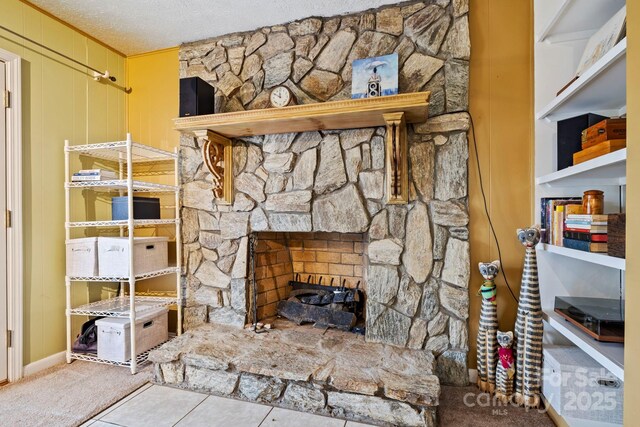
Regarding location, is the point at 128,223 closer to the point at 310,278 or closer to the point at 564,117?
the point at 310,278

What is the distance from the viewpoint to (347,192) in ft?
7.18

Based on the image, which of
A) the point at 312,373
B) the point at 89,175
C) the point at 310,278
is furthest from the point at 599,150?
the point at 89,175

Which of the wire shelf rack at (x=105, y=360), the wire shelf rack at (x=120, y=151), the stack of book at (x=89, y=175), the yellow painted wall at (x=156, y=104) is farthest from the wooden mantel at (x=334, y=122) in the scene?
the wire shelf rack at (x=105, y=360)

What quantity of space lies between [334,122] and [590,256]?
1476 mm

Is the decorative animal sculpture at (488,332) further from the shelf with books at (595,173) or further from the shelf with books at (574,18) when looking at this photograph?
the shelf with books at (574,18)

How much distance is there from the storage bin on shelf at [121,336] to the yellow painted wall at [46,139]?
0.39 metres

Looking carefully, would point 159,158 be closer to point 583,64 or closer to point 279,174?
point 279,174

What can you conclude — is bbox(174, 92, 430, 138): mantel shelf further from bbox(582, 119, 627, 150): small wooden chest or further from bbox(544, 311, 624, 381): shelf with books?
bbox(544, 311, 624, 381): shelf with books

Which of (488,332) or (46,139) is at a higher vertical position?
(46,139)

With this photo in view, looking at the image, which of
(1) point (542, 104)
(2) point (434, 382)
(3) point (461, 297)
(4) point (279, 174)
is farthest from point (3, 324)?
(1) point (542, 104)

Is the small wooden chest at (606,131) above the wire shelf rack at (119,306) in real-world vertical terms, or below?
above

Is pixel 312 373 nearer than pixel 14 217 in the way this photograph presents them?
Yes

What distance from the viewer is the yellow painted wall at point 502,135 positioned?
2.00 m

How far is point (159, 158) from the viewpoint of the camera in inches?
107
